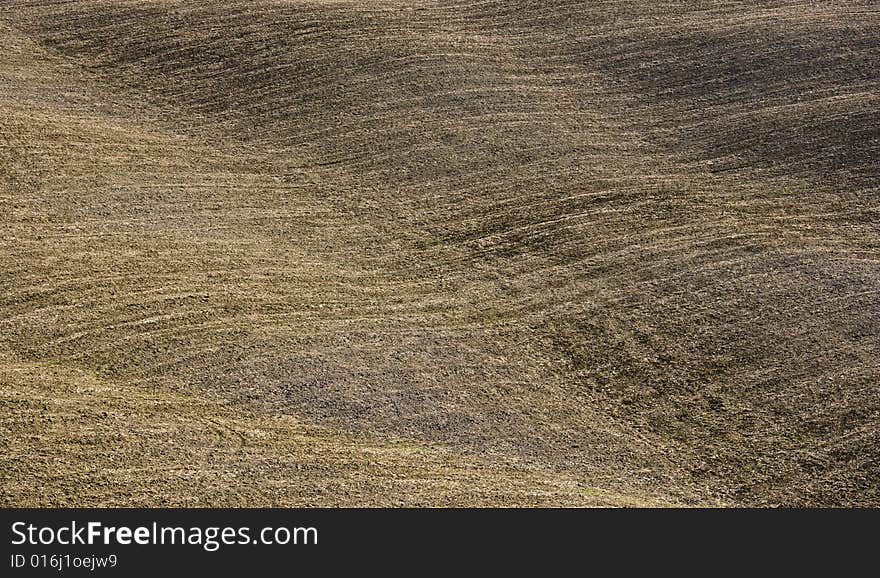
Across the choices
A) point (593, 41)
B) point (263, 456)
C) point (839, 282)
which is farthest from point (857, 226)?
point (263, 456)

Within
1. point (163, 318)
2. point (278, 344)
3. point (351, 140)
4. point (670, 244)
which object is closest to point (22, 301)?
point (163, 318)

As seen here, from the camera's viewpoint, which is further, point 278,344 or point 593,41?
point 593,41

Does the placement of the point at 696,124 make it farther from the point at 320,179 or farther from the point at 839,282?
the point at 320,179

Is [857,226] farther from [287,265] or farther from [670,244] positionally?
[287,265]

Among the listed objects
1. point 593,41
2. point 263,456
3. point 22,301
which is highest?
point 593,41

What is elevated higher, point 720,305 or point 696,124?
point 696,124

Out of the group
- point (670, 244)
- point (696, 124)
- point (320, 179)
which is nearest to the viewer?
point (670, 244)

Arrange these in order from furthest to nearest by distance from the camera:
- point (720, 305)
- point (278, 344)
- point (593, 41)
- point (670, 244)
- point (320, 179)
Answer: point (593, 41)
point (320, 179)
point (670, 244)
point (720, 305)
point (278, 344)
